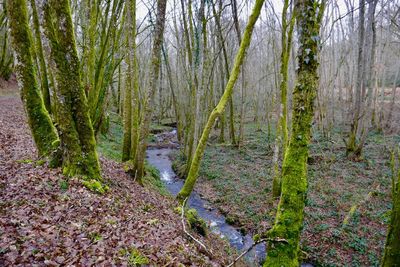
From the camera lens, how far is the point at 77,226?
15.1ft

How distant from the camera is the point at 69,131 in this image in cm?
602

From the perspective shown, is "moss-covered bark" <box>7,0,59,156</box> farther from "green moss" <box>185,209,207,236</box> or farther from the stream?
the stream

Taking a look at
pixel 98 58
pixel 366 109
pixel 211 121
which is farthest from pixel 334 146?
pixel 98 58

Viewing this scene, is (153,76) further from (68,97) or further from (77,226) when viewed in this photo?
(77,226)

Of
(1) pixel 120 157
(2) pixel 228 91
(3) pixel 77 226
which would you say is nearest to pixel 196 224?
(3) pixel 77 226

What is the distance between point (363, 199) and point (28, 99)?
442 inches

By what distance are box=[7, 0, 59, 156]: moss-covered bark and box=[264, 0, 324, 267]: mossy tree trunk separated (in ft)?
17.1

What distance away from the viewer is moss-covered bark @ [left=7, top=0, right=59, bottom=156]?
6.18m

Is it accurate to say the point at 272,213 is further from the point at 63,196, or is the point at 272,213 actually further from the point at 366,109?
the point at 366,109

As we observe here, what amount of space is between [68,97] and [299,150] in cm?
465

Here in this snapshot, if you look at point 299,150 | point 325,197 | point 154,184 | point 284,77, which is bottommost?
point 325,197

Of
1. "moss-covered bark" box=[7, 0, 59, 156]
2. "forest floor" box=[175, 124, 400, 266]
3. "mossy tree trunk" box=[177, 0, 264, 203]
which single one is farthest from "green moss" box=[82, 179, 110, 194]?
"forest floor" box=[175, 124, 400, 266]

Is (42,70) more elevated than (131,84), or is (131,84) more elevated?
(42,70)

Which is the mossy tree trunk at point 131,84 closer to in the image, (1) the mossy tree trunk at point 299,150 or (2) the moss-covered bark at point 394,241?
(1) the mossy tree trunk at point 299,150
